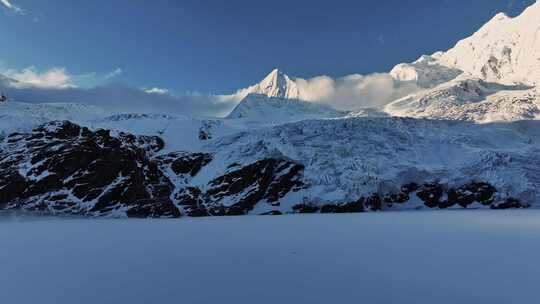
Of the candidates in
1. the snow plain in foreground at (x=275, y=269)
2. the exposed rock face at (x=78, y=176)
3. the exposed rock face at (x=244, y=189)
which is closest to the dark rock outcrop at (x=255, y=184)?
the exposed rock face at (x=244, y=189)

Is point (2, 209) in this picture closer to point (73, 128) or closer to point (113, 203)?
point (113, 203)

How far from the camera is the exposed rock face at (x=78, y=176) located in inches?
3034

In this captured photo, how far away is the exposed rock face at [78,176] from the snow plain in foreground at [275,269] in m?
41.2

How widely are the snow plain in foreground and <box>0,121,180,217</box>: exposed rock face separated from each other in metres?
41.2

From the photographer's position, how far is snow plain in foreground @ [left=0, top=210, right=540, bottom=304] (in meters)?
18.6

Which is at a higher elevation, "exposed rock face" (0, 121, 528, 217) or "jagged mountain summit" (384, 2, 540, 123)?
"jagged mountain summit" (384, 2, 540, 123)

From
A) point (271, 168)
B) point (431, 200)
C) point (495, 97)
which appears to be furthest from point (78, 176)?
point (495, 97)

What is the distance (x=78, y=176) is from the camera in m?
83.6

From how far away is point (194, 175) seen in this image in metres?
102

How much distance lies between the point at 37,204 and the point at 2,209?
662 cm

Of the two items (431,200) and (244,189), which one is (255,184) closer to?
(244,189)

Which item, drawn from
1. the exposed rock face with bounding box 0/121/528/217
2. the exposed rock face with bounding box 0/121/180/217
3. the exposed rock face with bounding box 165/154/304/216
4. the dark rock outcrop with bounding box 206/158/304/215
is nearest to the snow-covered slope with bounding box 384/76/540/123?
the exposed rock face with bounding box 0/121/528/217

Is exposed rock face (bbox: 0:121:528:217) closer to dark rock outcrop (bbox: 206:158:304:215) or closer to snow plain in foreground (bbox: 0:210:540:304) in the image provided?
dark rock outcrop (bbox: 206:158:304:215)

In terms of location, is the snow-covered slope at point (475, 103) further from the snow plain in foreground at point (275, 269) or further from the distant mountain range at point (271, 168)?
the snow plain in foreground at point (275, 269)
